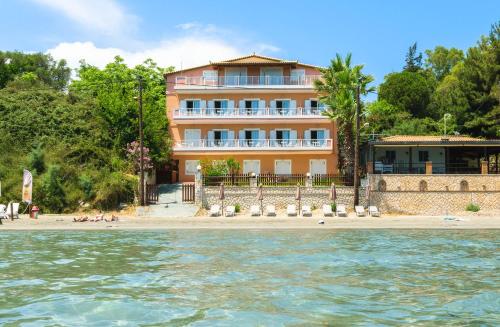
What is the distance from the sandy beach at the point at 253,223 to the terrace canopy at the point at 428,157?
964 cm

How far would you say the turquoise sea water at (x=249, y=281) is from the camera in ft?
35.0

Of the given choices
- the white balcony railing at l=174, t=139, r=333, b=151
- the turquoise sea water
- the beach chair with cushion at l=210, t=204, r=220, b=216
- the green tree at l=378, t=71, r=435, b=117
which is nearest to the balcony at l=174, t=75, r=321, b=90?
the white balcony railing at l=174, t=139, r=333, b=151

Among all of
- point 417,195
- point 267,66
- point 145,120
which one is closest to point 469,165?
point 417,195

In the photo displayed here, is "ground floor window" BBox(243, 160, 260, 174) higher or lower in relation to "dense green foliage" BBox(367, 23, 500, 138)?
lower

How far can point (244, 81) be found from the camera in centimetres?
4812

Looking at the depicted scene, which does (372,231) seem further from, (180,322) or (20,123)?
(20,123)

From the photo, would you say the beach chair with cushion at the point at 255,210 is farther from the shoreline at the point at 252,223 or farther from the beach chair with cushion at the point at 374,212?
the beach chair with cushion at the point at 374,212

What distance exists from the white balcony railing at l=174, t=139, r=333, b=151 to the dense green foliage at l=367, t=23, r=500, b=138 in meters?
14.4

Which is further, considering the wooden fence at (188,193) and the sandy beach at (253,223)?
the wooden fence at (188,193)

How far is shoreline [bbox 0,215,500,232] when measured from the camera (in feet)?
93.0

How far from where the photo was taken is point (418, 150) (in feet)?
144

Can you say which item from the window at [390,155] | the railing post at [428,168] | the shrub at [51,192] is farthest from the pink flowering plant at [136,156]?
the railing post at [428,168]

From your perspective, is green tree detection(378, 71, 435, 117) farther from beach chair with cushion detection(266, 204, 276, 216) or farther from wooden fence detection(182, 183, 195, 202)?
wooden fence detection(182, 183, 195, 202)

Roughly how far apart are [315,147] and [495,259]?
29.5 m
